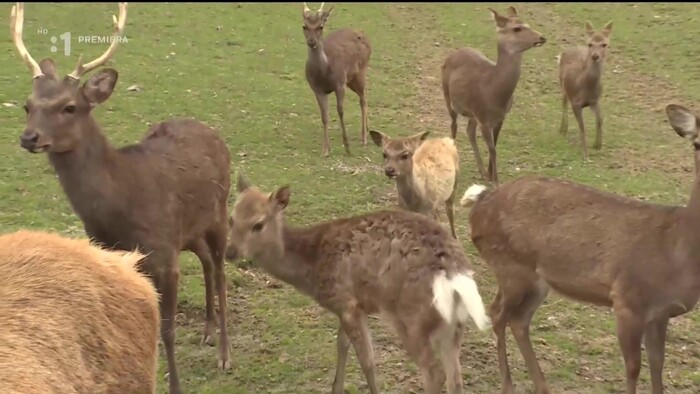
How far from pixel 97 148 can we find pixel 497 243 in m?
2.28

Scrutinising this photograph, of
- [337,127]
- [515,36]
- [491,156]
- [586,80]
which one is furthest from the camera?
[337,127]

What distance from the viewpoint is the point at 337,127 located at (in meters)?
10.9

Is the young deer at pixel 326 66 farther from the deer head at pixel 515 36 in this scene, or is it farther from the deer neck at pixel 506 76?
the deer head at pixel 515 36

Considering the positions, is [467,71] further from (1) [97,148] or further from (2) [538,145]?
(1) [97,148]

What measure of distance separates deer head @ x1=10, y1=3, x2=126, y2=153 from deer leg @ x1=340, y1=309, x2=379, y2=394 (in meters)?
1.74

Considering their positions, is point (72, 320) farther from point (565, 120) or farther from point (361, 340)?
point (565, 120)

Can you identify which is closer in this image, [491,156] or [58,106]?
[58,106]

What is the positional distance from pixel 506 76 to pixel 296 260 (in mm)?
4968

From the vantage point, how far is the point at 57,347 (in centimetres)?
274

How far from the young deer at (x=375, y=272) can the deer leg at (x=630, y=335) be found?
0.70 m

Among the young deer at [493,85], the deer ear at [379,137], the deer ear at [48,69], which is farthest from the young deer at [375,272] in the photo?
the young deer at [493,85]

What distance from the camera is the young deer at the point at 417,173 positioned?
22.0 feet

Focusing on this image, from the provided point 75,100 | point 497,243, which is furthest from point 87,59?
point 497,243

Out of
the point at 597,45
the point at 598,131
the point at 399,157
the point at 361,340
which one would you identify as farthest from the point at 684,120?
the point at 597,45
